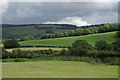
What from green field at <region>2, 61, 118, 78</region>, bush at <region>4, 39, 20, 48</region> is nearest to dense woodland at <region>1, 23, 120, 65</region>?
bush at <region>4, 39, 20, 48</region>

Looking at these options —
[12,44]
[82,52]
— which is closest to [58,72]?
[82,52]

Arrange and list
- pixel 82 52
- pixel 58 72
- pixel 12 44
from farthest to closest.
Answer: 1. pixel 12 44
2. pixel 82 52
3. pixel 58 72

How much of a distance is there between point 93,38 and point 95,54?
78180 mm

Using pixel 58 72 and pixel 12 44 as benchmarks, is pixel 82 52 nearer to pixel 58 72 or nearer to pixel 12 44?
pixel 58 72

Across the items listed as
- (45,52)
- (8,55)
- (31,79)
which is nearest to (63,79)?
(31,79)

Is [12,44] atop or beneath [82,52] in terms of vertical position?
atop

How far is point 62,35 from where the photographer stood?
496ft

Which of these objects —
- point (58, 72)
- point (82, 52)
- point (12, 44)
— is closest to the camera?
point (58, 72)

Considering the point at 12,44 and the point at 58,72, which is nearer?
the point at 58,72

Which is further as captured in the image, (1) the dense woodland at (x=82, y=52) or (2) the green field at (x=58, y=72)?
(1) the dense woodland at (x=82, y=52)

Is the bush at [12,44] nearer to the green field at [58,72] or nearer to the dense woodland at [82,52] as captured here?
the dense woodland at [82,52]

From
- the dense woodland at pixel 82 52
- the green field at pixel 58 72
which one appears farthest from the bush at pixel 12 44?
the green field at pixel 58 72

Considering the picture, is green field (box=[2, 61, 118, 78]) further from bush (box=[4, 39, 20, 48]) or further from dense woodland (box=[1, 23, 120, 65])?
bush (box=[4, 39, 20, 48])

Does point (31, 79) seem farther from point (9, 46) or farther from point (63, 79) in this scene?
point (9, 46)
